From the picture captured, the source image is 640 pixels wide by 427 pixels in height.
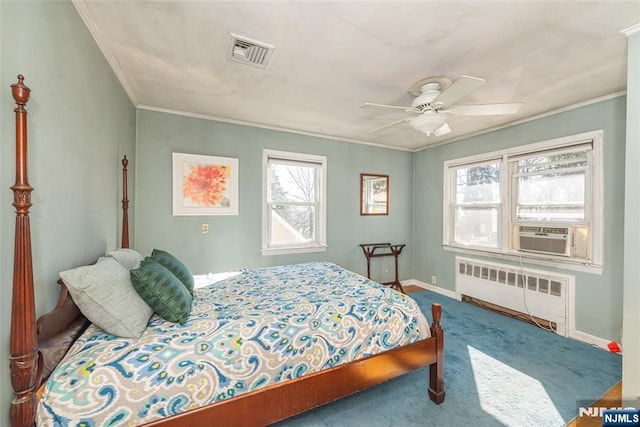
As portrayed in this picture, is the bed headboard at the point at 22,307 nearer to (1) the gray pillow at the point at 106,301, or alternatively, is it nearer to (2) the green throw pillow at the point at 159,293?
(1) the gray pillow at the point at 106,301

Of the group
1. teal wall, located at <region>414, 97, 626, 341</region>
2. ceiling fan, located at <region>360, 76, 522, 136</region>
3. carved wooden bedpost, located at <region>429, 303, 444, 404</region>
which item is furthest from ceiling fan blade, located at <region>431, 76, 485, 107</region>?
teal wall, located at <region>414, 97, 626, 341</region>

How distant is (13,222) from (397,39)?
229 cm

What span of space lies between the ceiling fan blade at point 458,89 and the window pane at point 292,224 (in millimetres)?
2422

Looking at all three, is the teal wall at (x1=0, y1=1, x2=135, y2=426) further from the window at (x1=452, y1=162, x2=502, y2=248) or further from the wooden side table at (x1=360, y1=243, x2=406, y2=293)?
the window at (x1=452, y1=162, x2=502, y2=248)

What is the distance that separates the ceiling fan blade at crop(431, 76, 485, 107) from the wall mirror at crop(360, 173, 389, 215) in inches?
94.6

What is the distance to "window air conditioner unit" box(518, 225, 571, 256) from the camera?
9.73ft

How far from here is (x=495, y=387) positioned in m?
2.05

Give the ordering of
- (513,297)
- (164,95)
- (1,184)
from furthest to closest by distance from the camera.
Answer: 1. (513,297)
2. (164,95)
3. (1,184)

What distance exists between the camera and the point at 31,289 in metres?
1.02

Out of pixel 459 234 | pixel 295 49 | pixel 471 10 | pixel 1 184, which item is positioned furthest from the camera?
pixel 459 234

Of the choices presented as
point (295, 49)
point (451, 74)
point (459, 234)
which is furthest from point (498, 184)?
point (295, 49)

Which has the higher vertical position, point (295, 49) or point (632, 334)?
point (295, 49)

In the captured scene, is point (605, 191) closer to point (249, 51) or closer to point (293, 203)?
point (293, 203)

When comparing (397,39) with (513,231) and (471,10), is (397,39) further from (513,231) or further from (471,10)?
(513,231)
